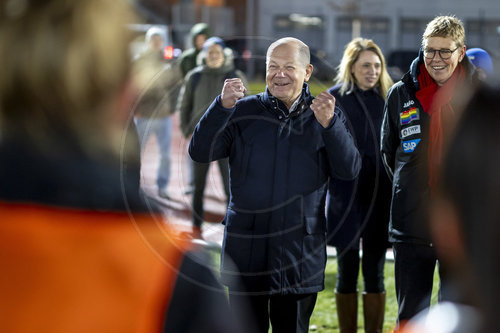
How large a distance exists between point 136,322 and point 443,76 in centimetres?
292

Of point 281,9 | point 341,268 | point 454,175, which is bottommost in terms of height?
point 341,268

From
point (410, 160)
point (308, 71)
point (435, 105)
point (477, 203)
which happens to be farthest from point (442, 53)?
point (477, 203)

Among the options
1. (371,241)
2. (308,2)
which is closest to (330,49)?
(308,2)

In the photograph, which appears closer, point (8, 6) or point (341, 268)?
point (8, 6)

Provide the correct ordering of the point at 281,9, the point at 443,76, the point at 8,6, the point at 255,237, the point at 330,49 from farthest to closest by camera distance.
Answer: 1. the point at 281,9
2. the point at 330,49
3. the point at 443,76
4. the point at 255,237
5. the point at 8,6

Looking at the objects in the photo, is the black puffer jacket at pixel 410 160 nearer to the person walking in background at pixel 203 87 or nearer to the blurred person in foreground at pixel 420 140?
the blurred person in foreground at pixel 420 140

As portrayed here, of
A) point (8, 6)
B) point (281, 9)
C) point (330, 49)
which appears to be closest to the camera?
point (8, 6)

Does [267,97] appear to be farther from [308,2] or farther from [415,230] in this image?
[308,2]

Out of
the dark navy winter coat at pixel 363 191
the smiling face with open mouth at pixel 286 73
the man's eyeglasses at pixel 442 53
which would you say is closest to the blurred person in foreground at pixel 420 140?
the man's eyeglasses at pixel 442 53

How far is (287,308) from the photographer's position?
354cm

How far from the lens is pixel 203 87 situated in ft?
18.9

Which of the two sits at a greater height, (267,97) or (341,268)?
(267,97)

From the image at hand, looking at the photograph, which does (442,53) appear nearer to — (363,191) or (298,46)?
(298,46)

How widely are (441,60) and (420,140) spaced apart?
1.31ft
